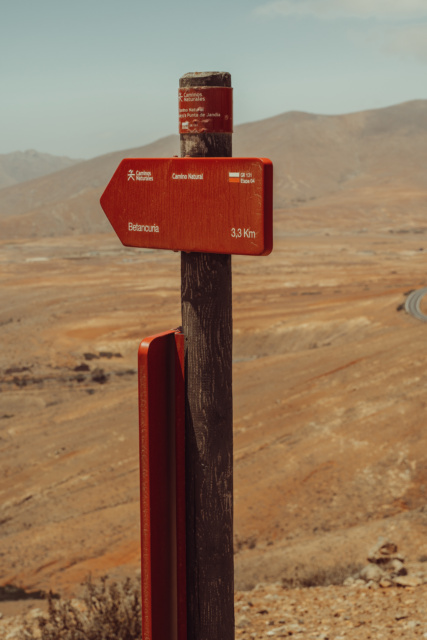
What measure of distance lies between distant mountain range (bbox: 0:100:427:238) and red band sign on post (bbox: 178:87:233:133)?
290 ft

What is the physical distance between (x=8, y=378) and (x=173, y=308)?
10.6m

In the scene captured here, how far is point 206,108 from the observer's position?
3.13 m

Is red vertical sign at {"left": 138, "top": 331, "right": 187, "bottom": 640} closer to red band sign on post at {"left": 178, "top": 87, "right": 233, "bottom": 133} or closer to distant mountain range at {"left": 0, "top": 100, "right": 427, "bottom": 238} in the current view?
red band sign on post at {"left": 178, "top": 87, "right": 233, "bottom": 133}

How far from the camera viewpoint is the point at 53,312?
122 feet

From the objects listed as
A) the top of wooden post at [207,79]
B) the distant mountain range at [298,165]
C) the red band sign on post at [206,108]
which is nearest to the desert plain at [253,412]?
the red band sign on post at [206,108]

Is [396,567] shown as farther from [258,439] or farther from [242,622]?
[258,439]

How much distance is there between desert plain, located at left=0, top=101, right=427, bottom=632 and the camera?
450 inches

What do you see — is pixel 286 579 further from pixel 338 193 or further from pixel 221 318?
pixel 338 193

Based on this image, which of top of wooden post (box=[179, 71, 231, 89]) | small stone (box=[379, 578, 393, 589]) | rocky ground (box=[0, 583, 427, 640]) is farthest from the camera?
small stone (box=[379, 578, 393, 589])

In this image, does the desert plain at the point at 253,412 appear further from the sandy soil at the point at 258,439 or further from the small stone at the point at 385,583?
the small stone at the point at 385,583

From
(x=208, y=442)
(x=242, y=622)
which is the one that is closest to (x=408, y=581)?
(x=242, y=622)

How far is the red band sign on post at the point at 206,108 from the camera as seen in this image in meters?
3.13

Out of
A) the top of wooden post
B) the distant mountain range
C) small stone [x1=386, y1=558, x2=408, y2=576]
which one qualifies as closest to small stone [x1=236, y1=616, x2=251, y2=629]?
small stone [x1=386, y1=558, x2=408, y2=576]

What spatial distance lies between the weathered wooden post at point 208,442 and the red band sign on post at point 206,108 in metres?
0.11
